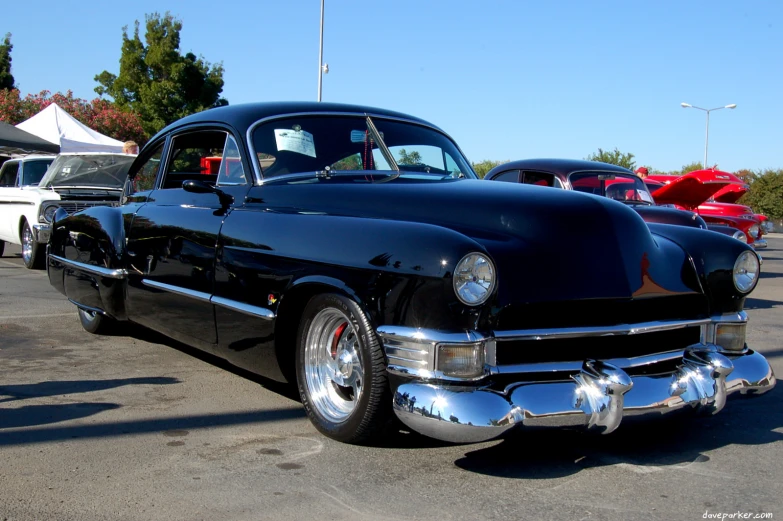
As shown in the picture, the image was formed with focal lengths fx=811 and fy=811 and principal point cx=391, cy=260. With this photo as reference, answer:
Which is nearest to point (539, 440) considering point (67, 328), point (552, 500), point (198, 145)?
point (552, 500)

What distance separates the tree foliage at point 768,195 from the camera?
41.0 meters

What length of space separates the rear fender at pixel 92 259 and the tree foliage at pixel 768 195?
39.8m

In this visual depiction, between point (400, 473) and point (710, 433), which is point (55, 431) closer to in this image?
point (400, 473)

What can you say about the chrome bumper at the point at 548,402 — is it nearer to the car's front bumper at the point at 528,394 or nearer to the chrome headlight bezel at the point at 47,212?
the car's front bumper at the point at 528,394

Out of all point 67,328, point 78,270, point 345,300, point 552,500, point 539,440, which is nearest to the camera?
point 552,500

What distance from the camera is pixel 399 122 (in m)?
5.04

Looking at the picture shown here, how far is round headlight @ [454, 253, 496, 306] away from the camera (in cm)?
313

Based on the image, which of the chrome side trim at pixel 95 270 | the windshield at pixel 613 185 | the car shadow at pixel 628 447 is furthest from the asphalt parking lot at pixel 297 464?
the windshield at pixel 613 185

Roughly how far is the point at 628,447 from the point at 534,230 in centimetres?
108

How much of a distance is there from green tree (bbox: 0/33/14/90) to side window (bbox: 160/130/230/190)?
39.9 meters

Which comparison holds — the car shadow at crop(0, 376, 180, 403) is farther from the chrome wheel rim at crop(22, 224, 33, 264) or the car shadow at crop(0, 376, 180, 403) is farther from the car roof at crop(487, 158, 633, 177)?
the chrome wheel rim at crop(22, 224, 33, 264)

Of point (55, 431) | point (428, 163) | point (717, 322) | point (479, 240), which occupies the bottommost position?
point (55, 431)

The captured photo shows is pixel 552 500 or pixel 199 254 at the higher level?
pixel 199 254

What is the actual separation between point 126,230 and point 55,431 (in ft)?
6.29
